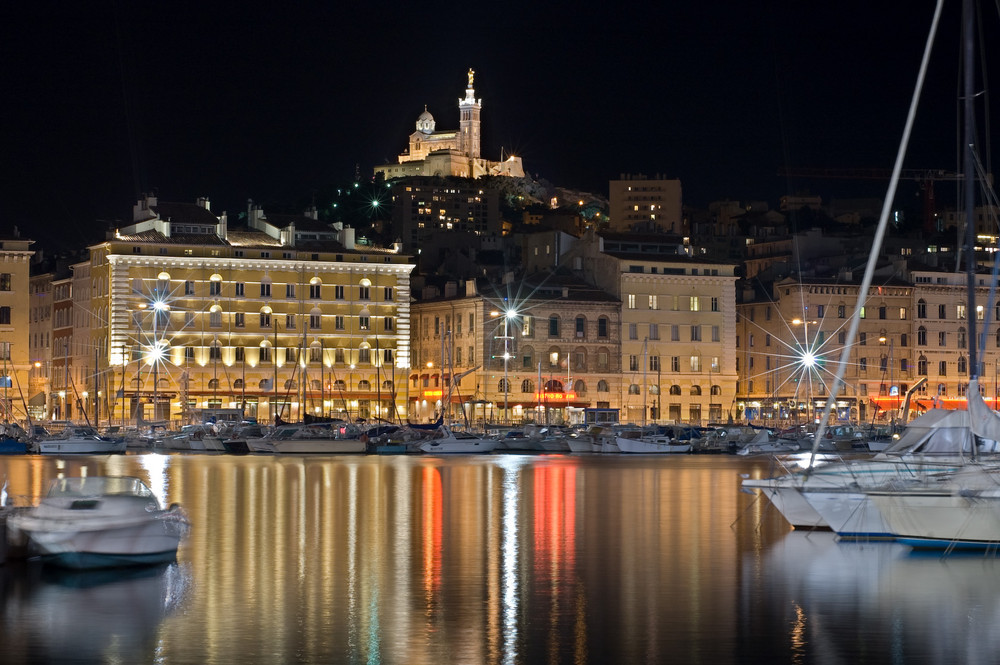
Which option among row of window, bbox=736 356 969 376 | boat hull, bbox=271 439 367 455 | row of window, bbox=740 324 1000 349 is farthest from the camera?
row of window, bbox=736 356 969 376

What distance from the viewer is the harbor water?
888 inches

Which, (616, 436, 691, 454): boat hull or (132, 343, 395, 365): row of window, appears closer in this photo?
(616, 436, 691, 454): boat hull

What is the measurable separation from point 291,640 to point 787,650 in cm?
688

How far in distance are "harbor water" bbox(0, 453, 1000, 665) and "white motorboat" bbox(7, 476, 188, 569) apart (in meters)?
0.44

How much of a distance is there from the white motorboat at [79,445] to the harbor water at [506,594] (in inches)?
1846

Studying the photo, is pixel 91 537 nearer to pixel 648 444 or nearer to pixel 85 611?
pixel 85 611

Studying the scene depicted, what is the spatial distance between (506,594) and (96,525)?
7.78 m

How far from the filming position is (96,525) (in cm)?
2995

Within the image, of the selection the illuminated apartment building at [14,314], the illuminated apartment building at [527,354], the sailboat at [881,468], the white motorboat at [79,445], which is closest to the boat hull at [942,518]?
the sailboat at [881,468]

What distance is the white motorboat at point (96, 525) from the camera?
98.2 feet

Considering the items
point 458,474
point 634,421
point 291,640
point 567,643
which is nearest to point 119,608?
point 291,640

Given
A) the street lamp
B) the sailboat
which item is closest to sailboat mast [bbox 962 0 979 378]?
the sailboat

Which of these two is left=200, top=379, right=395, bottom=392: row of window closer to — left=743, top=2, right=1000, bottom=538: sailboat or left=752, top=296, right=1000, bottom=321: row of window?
left=752, top=296, right=1000, bottom=321: row of window

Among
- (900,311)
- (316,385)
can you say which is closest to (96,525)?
(316,385)
